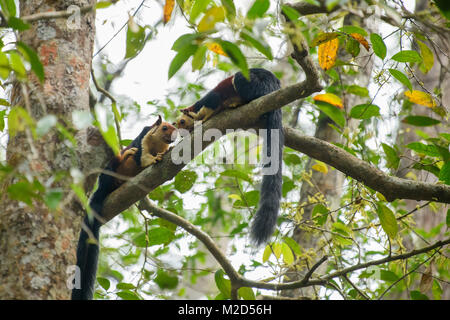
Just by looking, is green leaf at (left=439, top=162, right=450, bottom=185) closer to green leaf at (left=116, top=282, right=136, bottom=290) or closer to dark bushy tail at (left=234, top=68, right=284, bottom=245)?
dark bushy tail at (left=234, top=68, right=284, bottom=245)

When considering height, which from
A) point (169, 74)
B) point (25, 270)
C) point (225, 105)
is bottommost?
point (25, 270)

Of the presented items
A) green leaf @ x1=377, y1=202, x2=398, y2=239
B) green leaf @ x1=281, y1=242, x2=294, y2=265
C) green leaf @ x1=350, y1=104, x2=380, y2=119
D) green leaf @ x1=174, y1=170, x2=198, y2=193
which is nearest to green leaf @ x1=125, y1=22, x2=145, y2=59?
green leaf @ x1=174, y1=170, x2=198, y2=193

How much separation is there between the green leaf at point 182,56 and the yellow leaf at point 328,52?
50.6 inches

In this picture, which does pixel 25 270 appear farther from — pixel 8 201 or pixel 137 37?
pixel 137 37

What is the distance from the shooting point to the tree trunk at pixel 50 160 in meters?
1.70

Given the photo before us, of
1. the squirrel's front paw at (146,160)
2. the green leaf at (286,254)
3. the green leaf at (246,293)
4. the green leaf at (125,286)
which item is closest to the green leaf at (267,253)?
the green leaf at (286,254)

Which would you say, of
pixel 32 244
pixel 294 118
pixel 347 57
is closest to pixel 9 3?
pixel 32 244

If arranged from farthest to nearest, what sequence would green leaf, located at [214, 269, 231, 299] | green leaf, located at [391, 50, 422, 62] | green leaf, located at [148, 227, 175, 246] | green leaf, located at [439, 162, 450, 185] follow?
green leaf, located at [148, 227, 175, 246] → green leaf, located at [214, 269, 231, 299] → green leaf, located at [439, 162, 450, 185] → green leaf, located at [391, 50, 422, 62]

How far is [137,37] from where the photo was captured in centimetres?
239

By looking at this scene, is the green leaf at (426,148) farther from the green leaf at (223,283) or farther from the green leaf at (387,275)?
the green leaf at (223,283)

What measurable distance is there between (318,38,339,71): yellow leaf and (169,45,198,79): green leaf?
4.22 feet

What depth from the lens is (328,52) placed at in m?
2.52

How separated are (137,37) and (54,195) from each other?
4.76ft

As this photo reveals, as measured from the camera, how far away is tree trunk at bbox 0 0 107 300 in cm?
170
